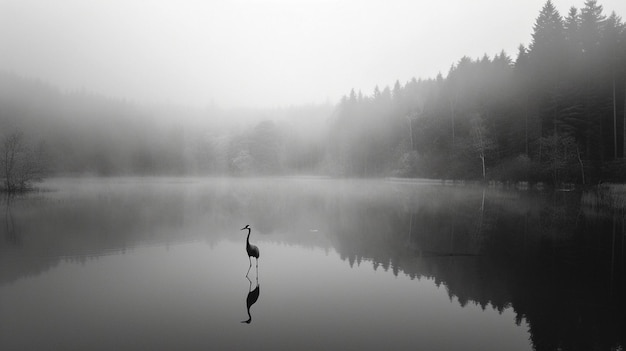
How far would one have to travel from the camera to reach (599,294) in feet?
31.4

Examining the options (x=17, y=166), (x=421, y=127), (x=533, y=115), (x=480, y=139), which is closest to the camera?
(x=17, y=166)

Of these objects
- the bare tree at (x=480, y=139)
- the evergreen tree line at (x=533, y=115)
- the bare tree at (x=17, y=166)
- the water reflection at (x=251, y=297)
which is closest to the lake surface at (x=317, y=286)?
the water reflection at (x=251, y=297)

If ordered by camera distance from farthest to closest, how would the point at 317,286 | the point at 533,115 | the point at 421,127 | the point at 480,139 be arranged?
the point at 421,127 < the point at 480,139 < the point at 533,115 < the point at 317,286

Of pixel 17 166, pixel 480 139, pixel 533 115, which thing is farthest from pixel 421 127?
pixel 17 166

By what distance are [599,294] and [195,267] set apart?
1205cm

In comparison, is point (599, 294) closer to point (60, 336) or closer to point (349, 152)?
point (60, 336)

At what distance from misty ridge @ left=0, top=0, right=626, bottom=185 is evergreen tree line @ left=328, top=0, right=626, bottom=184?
0.17 metres

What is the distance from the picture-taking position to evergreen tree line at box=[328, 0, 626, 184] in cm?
3962

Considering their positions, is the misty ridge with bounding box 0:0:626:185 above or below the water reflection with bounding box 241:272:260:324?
above

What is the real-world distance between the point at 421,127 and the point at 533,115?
72.3 ft

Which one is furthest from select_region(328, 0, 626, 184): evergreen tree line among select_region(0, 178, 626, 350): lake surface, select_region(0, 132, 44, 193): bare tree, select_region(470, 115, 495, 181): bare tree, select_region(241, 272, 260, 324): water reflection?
select_region(0, 132, 44, 193): bare tree

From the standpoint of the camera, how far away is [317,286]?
10.7m

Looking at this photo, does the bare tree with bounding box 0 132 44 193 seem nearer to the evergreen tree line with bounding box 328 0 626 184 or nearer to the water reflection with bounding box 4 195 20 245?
the water reflection with bounding box 4 195 20 245

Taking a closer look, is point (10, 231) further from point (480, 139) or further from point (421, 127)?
point (421, 127)
